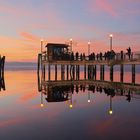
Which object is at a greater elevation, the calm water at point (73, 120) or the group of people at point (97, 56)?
the group of people at point (97, 56)

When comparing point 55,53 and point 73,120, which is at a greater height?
point 55,53

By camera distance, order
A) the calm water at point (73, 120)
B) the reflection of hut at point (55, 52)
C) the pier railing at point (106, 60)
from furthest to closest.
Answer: the reflection of hut at point (55, 52)
the pier railing at point (106, 60)
the calm water at point (73, 120)

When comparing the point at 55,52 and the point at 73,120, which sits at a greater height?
the point at 55,52

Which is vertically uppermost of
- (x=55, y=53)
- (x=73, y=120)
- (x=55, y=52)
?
(x=55, y=52)

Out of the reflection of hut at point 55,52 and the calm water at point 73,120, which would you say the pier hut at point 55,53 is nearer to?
the reflection of hut at point 55,52

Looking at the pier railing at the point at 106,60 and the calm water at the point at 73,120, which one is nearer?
the calm water at the point at 73,120

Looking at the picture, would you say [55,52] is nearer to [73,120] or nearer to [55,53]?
[55,53]

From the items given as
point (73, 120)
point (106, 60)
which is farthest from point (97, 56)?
point (73, 120)

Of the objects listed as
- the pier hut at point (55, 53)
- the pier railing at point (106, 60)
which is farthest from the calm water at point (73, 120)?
the pier hut at point (55, 53)

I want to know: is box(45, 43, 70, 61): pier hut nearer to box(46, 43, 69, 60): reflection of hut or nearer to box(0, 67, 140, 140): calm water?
box(46, 43, 69, 60): reflection of hut

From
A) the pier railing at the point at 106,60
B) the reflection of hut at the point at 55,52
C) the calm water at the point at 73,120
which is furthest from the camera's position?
the reflection of hut at the point at 55,52

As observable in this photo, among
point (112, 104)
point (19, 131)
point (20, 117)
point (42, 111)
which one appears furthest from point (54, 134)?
point (112, 104)

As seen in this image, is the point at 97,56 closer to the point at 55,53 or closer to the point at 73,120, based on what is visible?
the point at 55,53

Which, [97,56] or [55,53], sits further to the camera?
[55,53]
